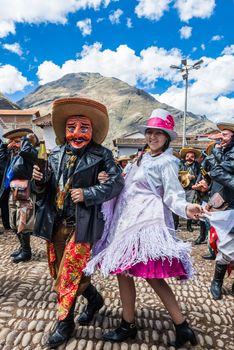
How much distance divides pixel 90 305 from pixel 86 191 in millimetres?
1276

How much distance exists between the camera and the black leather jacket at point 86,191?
8.02ft

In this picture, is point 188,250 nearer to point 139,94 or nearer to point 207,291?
point 207,291

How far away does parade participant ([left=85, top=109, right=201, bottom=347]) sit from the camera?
2.28 metres

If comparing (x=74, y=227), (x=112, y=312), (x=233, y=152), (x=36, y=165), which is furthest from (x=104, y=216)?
(x=233, y=152)

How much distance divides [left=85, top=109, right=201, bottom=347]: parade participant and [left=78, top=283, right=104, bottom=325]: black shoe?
1.06 feet

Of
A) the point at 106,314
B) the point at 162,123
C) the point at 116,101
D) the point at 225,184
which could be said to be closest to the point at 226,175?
the point at 225,184

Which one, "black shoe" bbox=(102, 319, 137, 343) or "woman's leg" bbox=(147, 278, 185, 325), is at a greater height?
"woman's leg" bbox=(147, 278, 185, 325)

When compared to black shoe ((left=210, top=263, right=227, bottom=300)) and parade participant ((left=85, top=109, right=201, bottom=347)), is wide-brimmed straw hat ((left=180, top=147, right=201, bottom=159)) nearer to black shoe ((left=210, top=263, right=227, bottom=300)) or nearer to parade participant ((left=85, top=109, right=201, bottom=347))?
black shoe ((left=210, top=263, right=227, bottom=300))

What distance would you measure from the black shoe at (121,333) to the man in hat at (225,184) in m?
1.34

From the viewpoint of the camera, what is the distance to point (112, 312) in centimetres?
309

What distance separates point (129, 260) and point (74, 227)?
609mm

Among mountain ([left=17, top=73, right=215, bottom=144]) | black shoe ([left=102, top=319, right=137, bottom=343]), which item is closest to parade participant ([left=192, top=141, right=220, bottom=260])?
black shoe ([left=102, top=319, right=137, bottom=343])

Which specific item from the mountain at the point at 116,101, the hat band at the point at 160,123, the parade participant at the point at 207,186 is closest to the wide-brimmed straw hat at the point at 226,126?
the parade participant at the point at 207,186

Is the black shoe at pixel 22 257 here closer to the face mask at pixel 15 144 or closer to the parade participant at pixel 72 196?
the face mask at pixel 15 144
